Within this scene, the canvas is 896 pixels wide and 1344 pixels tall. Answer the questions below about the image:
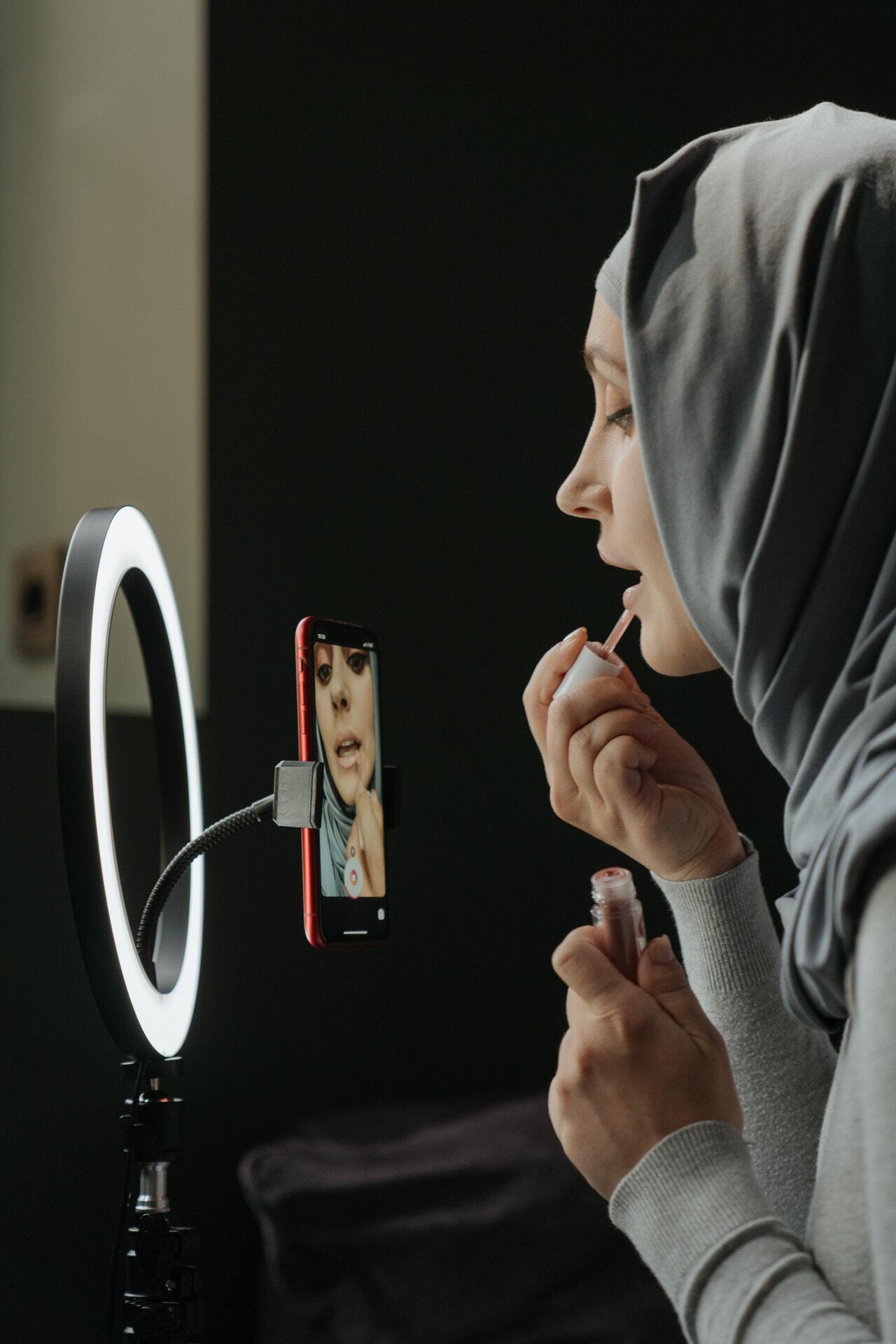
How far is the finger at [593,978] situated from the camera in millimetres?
612

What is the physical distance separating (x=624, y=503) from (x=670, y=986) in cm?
28

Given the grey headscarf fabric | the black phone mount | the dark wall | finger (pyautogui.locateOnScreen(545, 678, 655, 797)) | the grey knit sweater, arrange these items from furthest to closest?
the dark wall → finger (pyautogui.locateOnScreen(545, 678, 655, 797)) → the black phone mount → the grey headscarf fabric → the grey knit sweater

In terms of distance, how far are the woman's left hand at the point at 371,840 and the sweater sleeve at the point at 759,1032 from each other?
0.21 meters

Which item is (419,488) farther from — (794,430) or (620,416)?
(794,430)

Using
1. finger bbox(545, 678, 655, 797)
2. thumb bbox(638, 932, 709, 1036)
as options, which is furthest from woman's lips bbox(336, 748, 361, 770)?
thumb bbox(638, 932, 709, 1036)

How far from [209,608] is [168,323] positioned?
1.35 feet

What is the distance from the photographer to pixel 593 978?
2.02 ft

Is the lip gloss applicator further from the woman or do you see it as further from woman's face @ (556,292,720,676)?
woman's face @ (556,292,720,676)

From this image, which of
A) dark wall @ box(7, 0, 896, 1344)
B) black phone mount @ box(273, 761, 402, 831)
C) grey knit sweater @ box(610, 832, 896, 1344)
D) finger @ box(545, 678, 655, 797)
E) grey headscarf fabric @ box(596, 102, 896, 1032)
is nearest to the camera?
grey knit sweater @ box(610, 832, 896, 1344)

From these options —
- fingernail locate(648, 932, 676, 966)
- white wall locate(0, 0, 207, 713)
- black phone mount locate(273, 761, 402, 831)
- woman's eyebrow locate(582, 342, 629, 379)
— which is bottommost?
fingernail locate(648, 932, 676, 966)

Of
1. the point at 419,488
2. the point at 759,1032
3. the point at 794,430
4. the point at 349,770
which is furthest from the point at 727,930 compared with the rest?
the point at 419,488

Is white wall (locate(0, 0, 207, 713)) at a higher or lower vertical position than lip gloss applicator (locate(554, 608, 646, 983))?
higher

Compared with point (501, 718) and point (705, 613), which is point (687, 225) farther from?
point (501, 718)

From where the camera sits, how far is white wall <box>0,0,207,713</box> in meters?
1.71
